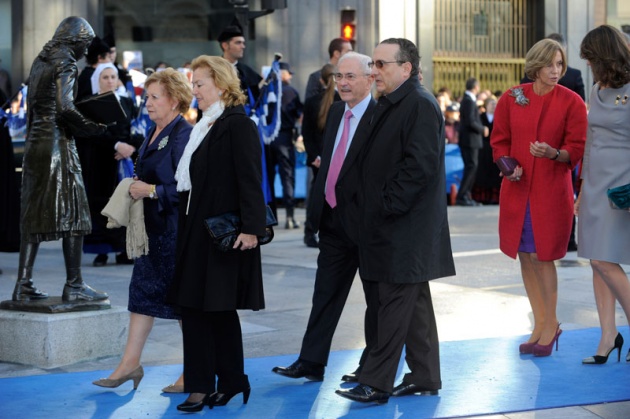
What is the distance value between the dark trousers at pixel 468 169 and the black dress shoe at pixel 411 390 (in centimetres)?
1352

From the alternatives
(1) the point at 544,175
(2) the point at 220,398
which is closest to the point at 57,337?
(2) the point at 220,398

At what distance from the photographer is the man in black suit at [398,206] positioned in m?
6.43

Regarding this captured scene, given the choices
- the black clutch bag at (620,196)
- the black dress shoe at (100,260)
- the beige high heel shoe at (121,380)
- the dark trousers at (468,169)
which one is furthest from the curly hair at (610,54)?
the dark trousers at (468,169)

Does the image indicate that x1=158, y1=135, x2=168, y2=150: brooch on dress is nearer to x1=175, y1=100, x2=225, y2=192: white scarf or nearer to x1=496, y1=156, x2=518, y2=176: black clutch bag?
x1=175, y1=100, x2=225, y2=192: white scarf

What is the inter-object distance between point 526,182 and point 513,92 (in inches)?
23.4

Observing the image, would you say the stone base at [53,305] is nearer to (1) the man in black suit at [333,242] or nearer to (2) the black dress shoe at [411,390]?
(1) the man in black suit at [333,242]

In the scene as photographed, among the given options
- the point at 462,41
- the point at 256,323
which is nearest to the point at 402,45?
the point at 256,323

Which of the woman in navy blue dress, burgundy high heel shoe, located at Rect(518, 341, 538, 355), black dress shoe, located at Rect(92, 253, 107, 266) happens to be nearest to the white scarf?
the woman in navy blue dress

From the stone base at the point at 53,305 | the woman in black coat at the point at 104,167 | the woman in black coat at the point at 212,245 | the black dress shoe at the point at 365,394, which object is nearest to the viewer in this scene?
the woman in black coat at the point at 212,245

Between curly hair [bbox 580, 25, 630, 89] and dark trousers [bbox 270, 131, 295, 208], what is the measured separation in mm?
8269

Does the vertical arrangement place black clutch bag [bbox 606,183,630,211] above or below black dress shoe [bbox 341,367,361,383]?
above

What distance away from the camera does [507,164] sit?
7.84 m

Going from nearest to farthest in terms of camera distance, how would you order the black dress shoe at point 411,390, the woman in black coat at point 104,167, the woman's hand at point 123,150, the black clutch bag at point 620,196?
the black dress shoe at point 411,390 → the black clutch bag at point 620,196 → the woman's hand at point 123,150 → the woman in black coat at point 104,167

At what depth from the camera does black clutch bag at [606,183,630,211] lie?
7.19 meters
